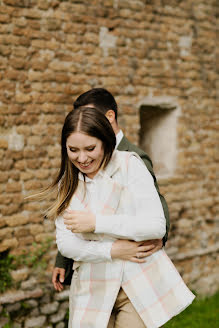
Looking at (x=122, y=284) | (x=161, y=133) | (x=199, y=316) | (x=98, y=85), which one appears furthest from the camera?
(x=161, y=133)

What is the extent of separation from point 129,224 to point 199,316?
3522 millimetres

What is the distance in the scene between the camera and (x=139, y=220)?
191 centimetres

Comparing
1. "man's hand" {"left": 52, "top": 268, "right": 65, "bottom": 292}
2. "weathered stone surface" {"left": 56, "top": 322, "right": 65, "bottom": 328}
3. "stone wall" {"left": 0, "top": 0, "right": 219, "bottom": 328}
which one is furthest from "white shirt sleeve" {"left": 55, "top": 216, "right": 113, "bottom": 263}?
"weathered stone surface" {"left": 56, "top": 322, "right": 65, "bottom": 328}

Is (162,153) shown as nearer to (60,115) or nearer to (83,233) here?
(60,115)

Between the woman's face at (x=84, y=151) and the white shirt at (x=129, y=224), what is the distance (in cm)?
7

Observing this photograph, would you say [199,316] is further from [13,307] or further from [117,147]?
[117,147]

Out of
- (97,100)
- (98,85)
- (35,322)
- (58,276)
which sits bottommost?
(35,322)

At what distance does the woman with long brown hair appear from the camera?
6.33 feet

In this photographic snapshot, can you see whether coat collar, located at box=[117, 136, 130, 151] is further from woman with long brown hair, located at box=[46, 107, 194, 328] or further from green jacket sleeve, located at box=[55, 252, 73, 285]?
green jacket sleeve, located at box=[55, 252, 73, 285]

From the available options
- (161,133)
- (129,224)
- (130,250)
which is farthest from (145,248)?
(161,133)

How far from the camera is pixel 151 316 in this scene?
1.97 m

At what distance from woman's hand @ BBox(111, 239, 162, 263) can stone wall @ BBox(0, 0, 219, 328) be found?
8.02 ft

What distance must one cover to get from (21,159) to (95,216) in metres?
2.52

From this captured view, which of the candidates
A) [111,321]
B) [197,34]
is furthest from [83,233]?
[197,34]
